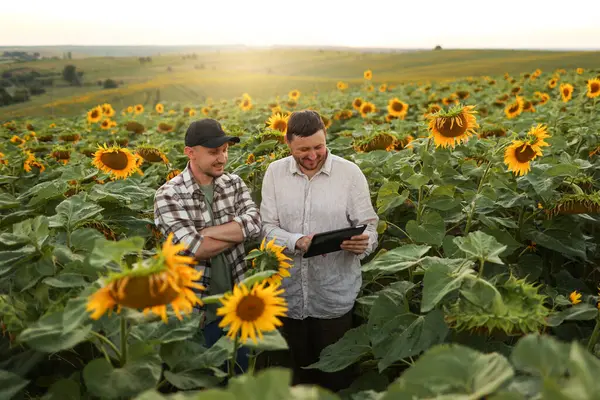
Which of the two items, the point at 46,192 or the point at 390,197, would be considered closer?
the point at 46,192

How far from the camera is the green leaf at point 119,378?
1.45 meters

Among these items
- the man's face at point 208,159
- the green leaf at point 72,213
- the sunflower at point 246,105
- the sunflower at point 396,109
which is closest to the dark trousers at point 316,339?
the man's face at point 208,159

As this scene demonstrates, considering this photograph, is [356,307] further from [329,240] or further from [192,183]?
[192,183]

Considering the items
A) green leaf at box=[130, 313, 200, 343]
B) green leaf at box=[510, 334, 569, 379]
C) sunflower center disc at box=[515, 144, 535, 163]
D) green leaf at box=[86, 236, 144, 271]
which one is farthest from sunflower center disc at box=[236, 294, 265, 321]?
sunflower center disc at box=[515, 144, 535, 163]

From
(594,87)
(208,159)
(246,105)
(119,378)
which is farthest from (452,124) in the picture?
(246,105)

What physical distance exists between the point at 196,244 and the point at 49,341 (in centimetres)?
133

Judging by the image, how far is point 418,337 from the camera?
1.93 meters

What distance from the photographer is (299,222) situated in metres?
3.14

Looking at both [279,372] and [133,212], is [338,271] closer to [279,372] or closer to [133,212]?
[133,212]

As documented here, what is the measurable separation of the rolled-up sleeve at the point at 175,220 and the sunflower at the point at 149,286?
1336 mm

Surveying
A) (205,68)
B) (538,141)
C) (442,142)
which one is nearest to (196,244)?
(442,142)

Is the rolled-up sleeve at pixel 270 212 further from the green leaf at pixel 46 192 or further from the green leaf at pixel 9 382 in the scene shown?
the green leaf at pixel 9 382

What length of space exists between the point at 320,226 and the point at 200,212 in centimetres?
75

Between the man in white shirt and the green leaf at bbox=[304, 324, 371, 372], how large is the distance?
2.42 feet
